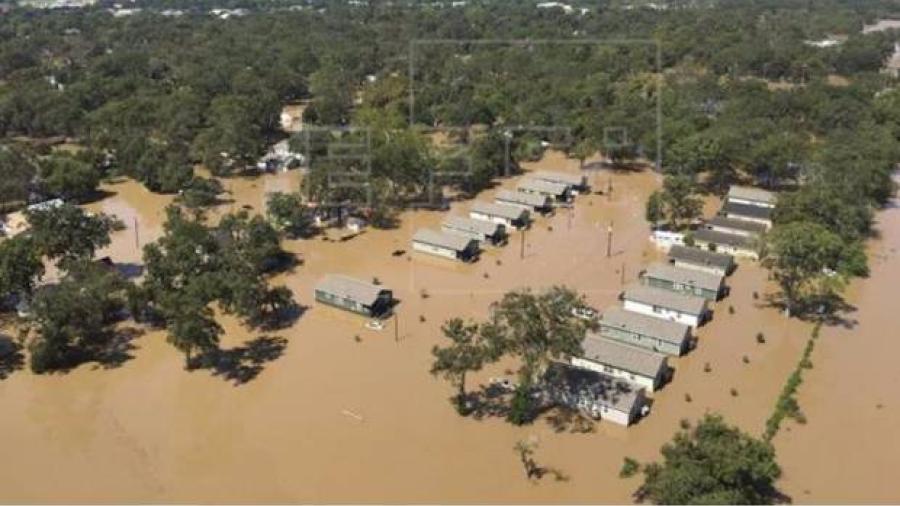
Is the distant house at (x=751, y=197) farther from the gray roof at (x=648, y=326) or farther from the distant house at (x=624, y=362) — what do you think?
the distant house at (x=624, y=362)

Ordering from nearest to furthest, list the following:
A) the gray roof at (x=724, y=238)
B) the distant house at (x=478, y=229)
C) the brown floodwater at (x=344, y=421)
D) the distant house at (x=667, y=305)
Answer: the brown floodwater at (x=344, y=421), the distant house at (x=667, y=305), the gray roof at (x=724, y=238), the distant house at (x=478, y=229)

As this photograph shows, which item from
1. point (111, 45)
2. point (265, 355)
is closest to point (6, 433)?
point (265, 355)

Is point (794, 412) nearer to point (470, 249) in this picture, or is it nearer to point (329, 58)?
point (470, 249)

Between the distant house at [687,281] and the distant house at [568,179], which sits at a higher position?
the distant house at [568,179]

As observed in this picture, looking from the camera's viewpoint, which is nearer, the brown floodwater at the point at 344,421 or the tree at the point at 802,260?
the brown floodwater at the point at 344,421

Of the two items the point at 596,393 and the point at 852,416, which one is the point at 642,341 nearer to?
the point at 596,393

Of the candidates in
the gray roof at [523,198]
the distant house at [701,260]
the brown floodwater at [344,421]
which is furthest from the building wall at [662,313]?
the gray roof at [523,198]

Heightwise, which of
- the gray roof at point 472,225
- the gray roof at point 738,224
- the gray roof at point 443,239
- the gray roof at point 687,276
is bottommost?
the gray roof at point 687,276
